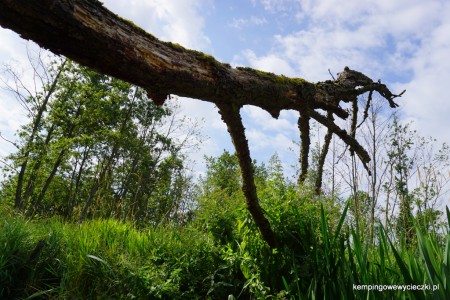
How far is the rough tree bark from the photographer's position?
4.80ft

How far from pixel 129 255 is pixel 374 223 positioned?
102 inches

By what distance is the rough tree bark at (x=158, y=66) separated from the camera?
1.46 metres

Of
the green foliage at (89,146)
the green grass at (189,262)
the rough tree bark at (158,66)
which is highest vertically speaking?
the green foliage at (89,146)

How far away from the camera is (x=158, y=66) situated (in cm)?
190

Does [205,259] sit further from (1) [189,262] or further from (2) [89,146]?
(2) [89,146]

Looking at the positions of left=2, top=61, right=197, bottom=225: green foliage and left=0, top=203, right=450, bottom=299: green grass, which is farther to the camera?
left=2, top=61, right=197, bottom=225: green foliage

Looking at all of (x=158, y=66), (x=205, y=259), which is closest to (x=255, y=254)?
(x=205, y=259)

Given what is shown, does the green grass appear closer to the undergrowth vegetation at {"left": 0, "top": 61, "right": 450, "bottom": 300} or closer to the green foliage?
the undergrowth vegetation at {"left": 0, "top": 61, "right": 450, "bottom": 300}

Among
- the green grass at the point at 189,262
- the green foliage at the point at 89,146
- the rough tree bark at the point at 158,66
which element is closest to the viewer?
the rough tree bark at the point at 158,66

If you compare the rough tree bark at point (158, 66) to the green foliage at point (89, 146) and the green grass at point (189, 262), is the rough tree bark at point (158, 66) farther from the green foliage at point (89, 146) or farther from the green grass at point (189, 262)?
the green foliage at point (89, 146)

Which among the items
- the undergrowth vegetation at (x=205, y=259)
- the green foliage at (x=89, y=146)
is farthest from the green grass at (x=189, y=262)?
the green foliage at (x=89, y=146)

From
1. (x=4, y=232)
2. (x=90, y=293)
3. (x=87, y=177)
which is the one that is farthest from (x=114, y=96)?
(x=90, y=293)

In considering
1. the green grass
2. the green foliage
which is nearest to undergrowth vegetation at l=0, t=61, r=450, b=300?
the green grass

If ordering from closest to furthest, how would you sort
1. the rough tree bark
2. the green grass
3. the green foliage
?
the rough tree bark < the green grass < the green foliage
